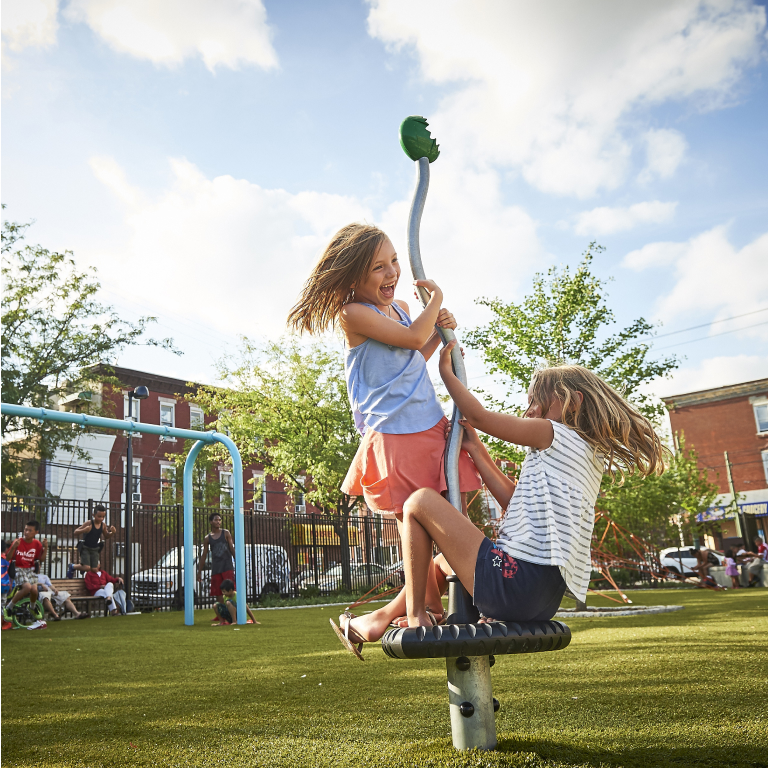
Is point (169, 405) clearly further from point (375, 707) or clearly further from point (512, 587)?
point (512, 587)

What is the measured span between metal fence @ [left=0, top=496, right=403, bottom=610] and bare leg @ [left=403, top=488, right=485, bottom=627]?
12745mm

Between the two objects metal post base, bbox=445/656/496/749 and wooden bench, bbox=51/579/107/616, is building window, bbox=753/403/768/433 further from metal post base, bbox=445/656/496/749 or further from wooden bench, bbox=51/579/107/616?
metal post base, bbox=445/656/496/749

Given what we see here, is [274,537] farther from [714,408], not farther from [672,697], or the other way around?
[714,408]

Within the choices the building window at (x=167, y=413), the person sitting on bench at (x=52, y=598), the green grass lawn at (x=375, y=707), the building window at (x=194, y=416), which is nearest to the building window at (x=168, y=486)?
the building window at (x=167, y=413)

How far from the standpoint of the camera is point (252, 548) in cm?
1603

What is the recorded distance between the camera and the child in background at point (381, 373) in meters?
2.60

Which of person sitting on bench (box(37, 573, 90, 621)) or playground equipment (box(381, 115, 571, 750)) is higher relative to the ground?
playground equipment (box(381, 115, 571, 750))

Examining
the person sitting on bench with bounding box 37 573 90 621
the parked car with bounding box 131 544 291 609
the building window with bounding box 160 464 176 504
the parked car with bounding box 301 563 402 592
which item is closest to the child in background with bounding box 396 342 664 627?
the person sitting on bench with bounding box 37 573 90 621

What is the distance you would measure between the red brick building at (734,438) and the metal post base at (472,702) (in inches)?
1645

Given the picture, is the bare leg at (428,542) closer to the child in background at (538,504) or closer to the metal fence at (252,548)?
the child in background at (538,504)

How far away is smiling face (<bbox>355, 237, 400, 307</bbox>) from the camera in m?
2.78

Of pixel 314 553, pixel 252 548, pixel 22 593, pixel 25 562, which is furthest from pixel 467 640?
pixel 314 553

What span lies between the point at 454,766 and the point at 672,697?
59.9 inches

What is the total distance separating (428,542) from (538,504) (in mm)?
412
